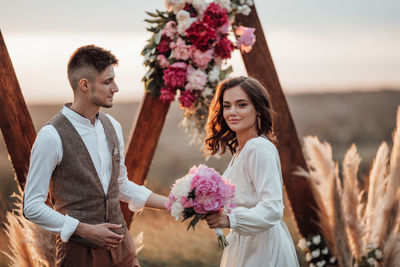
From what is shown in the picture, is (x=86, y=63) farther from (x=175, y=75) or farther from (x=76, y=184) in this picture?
(x=175, y=75)

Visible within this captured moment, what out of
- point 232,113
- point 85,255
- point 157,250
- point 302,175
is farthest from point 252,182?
point 157,250

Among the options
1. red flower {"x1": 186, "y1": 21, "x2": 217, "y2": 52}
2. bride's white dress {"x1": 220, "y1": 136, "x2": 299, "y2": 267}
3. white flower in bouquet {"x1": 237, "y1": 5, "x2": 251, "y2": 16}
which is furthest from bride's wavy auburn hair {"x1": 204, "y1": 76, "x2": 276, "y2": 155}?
white flower in bouquet {"x1": 237, "y1": 5, "x2": 251, "y2": 16}

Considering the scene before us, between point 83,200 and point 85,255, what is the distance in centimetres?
25

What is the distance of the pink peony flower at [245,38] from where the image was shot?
298 cm

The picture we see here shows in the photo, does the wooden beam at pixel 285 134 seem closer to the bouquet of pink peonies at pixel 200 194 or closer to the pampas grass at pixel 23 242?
the bouquet of pink peonies at pixel 200 194

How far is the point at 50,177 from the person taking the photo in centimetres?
193

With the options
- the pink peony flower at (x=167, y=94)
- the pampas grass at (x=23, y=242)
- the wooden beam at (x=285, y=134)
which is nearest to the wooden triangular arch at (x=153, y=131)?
the wooden beam at (x=285, y=134)

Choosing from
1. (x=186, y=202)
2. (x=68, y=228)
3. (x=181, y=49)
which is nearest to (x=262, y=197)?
(x=186, y=202)

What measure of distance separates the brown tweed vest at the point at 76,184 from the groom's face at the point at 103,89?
6.6 inches

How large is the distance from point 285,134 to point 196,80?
877mm

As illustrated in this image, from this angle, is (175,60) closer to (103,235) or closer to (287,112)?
(287,112)

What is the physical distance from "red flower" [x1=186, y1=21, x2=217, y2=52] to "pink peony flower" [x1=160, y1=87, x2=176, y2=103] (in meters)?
0.34

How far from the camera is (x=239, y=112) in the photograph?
6.48 feet

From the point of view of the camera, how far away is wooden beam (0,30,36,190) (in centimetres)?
263
